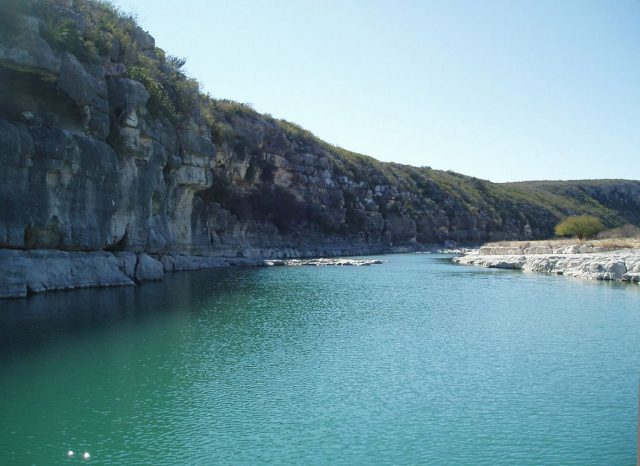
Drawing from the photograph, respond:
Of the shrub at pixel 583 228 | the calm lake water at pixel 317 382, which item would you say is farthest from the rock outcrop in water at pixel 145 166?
the shrub at pixel 583 228

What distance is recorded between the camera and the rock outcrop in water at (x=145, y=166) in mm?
31234

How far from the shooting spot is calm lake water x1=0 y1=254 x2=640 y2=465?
11.6 meters

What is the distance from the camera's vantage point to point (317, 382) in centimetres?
1606

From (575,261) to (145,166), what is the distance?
34.2 meters

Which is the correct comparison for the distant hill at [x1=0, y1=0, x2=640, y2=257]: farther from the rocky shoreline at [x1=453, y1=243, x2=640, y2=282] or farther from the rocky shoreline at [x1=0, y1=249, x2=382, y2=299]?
the rocky shoreline at [x1=453, y1=243, x2=640, y2=282]

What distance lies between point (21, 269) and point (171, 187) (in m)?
23.7

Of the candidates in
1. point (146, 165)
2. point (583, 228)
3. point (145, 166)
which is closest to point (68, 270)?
point (145, 166)

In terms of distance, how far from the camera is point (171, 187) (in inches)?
2064

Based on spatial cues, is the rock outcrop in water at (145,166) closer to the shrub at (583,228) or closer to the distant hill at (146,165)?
the distant hill at (146,165)

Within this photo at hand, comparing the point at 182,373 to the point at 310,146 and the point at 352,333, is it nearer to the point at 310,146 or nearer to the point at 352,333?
the point at 352,333

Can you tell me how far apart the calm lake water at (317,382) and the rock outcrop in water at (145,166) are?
22.4ft

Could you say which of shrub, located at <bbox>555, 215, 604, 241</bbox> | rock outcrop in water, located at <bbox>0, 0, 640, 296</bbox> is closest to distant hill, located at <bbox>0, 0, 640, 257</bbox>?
rock outcrop in water, located at <bbox>0, 0, 640, 296</bbox>

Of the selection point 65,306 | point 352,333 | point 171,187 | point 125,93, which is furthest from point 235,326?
point 171,187

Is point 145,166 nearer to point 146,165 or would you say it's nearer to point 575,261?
point 146,165
